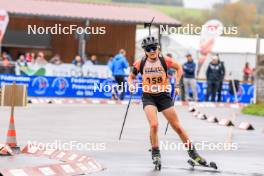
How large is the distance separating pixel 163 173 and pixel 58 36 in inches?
1448

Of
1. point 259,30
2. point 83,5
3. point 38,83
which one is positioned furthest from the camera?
point 259,30

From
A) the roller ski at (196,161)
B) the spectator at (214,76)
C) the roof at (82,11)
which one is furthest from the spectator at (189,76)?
the roller ski at (196,161)

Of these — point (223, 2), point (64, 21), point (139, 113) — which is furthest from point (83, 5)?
point (223, 2)

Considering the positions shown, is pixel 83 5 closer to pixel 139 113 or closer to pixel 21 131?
pixel 139 113

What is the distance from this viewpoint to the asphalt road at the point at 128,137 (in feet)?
42.2

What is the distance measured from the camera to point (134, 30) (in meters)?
49.8

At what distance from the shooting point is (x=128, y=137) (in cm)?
1830

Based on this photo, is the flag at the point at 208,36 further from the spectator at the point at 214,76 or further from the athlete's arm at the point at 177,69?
the athlete's arm at the point at 177,69

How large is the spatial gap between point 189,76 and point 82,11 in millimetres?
11894

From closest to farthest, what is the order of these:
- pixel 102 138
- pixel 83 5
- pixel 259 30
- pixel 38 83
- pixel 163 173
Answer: pixel 163 173 < pixel 102 138 < pixel 38 83 < pixel 83 5 < pixel 259 30

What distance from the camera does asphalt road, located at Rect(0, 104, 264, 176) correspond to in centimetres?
1287

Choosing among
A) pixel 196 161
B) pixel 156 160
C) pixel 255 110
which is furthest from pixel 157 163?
pixel 255 110

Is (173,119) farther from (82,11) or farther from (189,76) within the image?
(82,11)

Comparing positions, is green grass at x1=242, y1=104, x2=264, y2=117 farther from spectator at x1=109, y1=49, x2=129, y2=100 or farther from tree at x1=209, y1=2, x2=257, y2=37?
tree at x1=209, y1=2, x2=257, y2=37
